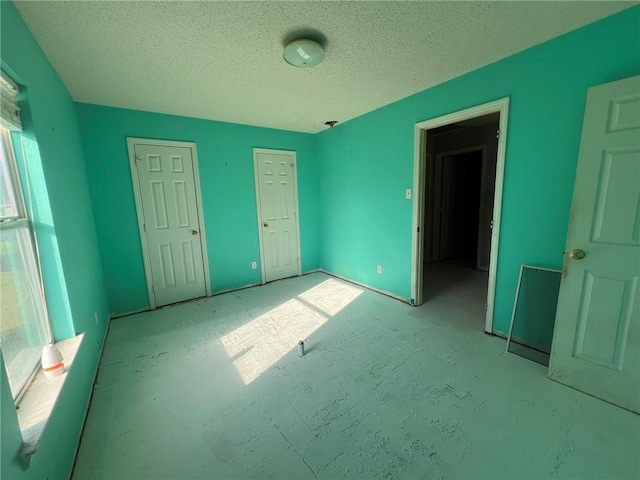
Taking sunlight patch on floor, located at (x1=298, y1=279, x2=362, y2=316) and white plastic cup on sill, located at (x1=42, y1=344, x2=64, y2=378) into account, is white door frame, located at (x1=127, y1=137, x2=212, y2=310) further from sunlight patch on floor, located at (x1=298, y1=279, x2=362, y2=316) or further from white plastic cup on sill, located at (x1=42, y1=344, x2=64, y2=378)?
white plastic cup on sill, located at (x1=42, y1=344, x2=64, y2=378)

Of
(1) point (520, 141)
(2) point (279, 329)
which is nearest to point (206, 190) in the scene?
(2) point (279, 329)

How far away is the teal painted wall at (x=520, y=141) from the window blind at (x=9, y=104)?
2.93m

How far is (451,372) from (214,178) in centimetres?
329

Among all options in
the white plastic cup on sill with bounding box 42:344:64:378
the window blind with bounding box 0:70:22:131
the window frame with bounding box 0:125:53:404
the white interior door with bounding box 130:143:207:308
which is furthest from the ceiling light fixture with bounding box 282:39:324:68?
the white plastic cup on sill with bounding box 42:344:64:378

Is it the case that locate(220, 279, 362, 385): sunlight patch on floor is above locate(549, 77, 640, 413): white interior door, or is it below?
below

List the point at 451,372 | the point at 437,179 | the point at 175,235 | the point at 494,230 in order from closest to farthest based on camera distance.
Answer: the point at 451,372 → the point at 494,230 → the point at 175,235 → the point at 437,179

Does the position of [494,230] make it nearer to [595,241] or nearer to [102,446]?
[595,241]

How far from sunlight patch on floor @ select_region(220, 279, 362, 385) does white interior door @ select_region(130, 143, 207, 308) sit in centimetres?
124

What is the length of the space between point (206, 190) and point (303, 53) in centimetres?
218

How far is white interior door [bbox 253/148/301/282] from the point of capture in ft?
12.5

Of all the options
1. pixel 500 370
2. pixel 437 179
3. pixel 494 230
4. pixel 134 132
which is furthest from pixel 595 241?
pixel 134 132

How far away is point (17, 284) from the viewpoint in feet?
4.32

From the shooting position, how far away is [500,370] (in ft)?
6.21

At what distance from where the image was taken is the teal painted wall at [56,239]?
3.65 feet
